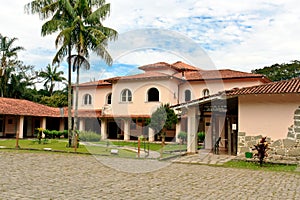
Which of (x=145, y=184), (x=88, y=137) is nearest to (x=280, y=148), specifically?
(x=145, y=184)

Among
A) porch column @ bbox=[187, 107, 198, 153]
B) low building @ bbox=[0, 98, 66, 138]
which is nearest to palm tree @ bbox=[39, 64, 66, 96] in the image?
low building @ bbox=[0, 98, 66, 138]

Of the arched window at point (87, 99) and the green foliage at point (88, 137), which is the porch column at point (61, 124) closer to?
the arched window at point (87, 99)

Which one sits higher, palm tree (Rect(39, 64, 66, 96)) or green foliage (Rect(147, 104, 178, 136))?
palm tree (Rect(39, 64, 66, 96))

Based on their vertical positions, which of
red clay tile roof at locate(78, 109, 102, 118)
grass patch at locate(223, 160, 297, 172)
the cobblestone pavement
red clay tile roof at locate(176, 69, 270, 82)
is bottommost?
grass patch at locate(223, 160, 297, 172)

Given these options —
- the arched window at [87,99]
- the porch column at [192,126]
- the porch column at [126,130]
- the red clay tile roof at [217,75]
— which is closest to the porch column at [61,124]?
the arched window at [87,99]

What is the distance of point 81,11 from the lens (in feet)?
61.5

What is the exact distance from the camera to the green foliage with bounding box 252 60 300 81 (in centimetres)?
4066

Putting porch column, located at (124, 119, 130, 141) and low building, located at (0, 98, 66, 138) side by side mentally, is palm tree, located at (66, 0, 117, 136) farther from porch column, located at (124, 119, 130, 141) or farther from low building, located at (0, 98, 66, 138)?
low building, located at (0, 98, 66, 138)

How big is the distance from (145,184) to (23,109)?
913 inches

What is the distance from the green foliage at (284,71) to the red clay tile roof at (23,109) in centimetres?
2895

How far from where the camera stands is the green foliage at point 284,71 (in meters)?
40.7

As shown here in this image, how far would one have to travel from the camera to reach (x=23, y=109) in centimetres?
2773

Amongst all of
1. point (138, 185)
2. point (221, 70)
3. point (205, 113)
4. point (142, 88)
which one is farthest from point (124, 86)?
point (138, 185)

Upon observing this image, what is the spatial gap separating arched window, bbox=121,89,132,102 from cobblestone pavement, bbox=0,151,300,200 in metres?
17.3
